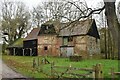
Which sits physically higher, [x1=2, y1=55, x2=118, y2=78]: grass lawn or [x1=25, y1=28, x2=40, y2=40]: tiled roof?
[x1=25, y1=28, x2=40, y2=40]: tiled roof

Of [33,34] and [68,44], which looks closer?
[68,44]

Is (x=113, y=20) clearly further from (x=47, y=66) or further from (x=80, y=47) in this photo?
(x=80, y=47)

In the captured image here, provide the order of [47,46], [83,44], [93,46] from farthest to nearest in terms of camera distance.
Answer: [47,46]
[93,46]
[83,44]

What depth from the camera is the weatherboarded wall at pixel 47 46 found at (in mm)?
57438

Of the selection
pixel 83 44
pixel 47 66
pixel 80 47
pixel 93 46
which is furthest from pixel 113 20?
pixel 93 46

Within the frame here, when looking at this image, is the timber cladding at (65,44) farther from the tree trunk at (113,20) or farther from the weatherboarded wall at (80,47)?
the tree trunk at (113,20)

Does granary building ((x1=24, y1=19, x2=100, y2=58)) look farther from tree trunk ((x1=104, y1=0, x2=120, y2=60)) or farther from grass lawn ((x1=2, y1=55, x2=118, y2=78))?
tree trunk ((x1=104, y1=0, x2=120, y2=60))

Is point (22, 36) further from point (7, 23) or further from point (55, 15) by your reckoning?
point (55, 15)

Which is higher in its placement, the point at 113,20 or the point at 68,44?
the point at 113,20

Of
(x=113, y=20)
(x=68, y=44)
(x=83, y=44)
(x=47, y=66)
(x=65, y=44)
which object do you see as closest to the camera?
(x=113, y=20)

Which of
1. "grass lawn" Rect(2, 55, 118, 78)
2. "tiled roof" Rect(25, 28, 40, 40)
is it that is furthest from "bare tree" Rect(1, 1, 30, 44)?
"grass lawn" Rect(2, 55, 118, 78)

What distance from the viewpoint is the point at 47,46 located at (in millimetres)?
58375

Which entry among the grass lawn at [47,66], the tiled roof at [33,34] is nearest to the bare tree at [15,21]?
the tiled roof at [33,34]

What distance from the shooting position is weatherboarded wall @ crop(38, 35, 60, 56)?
57438 mm
